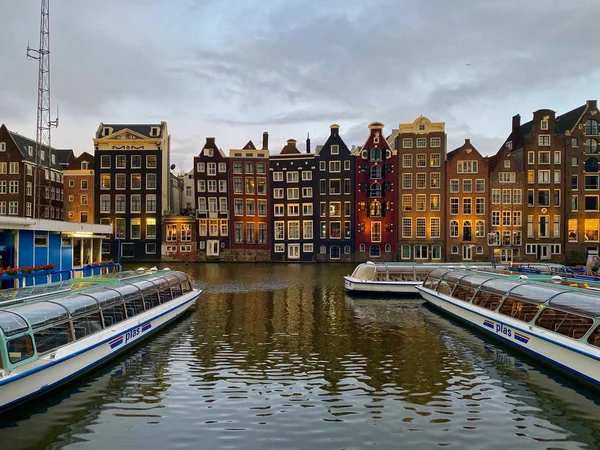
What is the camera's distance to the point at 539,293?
17.6 meters

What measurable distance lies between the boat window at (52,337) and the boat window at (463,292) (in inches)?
737

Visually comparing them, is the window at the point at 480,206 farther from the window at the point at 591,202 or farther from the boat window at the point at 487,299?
the boat window at the point at 487,299

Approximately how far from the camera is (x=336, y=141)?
245ft

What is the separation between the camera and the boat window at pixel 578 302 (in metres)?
14.4

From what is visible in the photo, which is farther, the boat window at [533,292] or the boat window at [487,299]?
the boat window at [487,299]

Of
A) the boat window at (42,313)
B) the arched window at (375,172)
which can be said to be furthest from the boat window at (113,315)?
the arched window at (375,172)

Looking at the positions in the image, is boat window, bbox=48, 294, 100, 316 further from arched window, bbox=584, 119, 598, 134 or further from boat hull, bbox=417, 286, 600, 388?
arched window, bbox=584, 119, 598, 134

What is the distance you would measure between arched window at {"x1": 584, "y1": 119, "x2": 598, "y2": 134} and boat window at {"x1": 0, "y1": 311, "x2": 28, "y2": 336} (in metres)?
78.5

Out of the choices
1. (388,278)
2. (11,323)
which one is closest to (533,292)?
(388,278)

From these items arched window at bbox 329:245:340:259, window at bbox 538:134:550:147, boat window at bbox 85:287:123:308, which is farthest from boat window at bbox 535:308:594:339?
window at bbox 538:134:550:147

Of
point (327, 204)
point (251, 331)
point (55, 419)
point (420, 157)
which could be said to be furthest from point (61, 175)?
point (55, 419)

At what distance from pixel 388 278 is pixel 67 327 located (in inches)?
966

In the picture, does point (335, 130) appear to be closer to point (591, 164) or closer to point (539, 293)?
point (591, 164)

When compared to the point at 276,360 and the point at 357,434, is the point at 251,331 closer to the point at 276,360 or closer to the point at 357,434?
the point at 276,360
